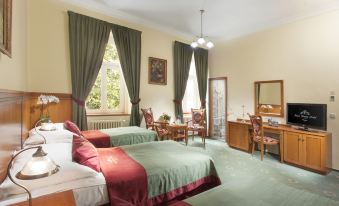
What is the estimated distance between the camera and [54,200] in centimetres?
116

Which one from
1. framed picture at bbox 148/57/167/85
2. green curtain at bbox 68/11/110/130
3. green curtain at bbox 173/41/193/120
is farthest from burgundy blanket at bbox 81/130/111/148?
green curtain at bbox 173/41/193/120

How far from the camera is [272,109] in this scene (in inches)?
185

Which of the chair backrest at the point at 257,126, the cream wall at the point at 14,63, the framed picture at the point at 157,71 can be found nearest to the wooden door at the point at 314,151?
the chair backrest at the point at 257,126

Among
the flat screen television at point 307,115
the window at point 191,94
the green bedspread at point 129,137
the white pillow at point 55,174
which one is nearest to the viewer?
the white pillow at point 55,174

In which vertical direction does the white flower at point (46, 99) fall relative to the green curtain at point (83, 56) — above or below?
below

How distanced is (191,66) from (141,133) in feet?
11.3

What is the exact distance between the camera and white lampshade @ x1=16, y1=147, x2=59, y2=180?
1068 mm

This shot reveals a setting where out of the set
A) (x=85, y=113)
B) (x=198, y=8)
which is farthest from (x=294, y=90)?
(x=85, y=113)

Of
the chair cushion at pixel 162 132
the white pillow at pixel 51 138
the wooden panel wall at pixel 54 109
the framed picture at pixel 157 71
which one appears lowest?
the chair cushion at pixel 162 132

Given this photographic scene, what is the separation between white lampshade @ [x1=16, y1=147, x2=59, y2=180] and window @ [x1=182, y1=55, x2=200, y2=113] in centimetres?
524

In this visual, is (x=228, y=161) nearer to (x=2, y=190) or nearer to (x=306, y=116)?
(x=306, y=116)

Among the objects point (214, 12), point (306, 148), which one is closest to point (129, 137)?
point (214, 12)

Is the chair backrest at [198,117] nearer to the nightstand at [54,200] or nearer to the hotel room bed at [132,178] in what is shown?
the hotel room bed at [132,178]

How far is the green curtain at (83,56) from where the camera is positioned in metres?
3.91
